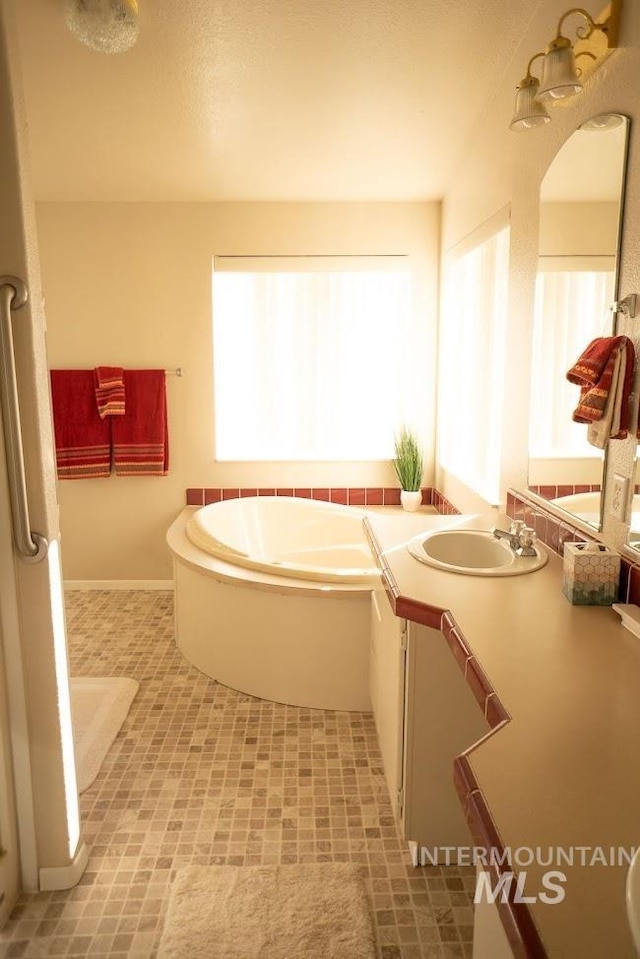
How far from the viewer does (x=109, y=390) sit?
395 centimetres

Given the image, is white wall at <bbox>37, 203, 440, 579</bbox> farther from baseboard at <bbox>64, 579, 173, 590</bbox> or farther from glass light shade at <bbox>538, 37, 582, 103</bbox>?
glass light shade at <bbox>538, 37, 582, 103</bbox>

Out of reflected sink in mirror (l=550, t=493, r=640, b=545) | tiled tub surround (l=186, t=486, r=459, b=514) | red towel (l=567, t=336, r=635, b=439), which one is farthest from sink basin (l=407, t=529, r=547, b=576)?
tiled tub surround (l=186, t=486, r=459, b=514)

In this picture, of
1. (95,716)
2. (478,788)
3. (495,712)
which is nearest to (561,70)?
(495,712)

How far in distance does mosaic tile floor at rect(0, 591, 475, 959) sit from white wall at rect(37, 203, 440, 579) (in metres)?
1.29

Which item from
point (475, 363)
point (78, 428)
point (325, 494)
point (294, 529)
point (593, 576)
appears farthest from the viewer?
point (325, 494)

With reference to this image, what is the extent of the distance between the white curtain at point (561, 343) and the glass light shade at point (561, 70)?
1.49 ft

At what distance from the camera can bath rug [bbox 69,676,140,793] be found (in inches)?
94.1

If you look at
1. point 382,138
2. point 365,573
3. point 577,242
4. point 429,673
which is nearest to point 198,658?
point 365,573

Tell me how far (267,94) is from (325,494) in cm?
229

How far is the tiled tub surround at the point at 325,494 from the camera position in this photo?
13.6 feet

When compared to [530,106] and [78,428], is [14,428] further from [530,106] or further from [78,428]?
[78,428]

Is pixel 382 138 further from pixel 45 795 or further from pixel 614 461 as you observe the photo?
pixel 45 795
